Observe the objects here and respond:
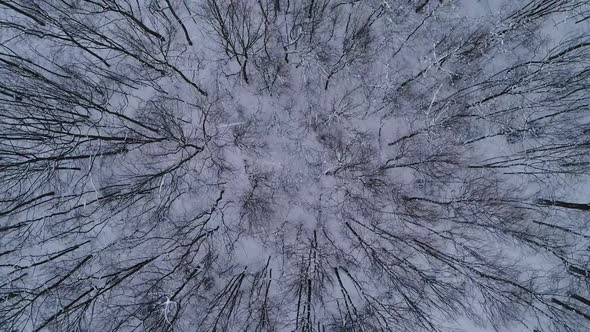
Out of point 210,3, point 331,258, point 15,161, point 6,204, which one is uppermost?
point 210,3

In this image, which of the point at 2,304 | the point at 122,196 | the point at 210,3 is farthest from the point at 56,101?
the point at 2,304

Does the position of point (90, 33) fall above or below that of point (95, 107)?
above

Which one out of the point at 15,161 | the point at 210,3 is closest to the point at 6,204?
the point at 15,161

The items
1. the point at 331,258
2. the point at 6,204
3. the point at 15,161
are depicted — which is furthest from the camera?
the point at 331,258

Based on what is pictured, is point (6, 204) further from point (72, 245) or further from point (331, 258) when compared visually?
point (331, 258)

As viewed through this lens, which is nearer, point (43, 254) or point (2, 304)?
point (2, 304)

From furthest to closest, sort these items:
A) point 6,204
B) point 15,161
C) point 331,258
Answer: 1. point 331,258
2. point 6,204
3. point 15,161

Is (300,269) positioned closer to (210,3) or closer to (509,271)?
(509,271)
